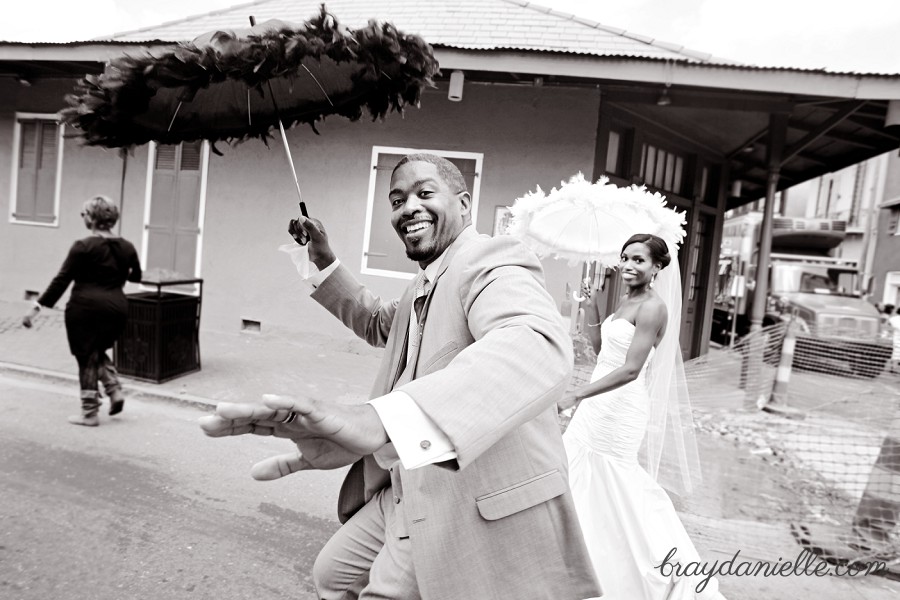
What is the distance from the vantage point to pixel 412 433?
41.2 inches

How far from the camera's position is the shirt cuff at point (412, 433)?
1.03 metres

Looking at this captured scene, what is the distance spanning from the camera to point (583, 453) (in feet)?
10.8

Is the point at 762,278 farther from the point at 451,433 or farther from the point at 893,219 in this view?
the point at 893,219

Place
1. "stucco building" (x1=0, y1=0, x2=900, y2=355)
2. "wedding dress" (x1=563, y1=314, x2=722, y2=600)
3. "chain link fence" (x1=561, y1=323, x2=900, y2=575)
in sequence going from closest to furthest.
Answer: "wedding dress" (x1=563, y1=314, x2=722, y2=600), "chain link fence" (x1=561, y1=323, x2=900, y2=575), "stucco building" (x1=0, y1=0, x2=900, y2=355)

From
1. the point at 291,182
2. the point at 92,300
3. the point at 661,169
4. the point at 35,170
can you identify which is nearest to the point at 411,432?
the point at 92,300

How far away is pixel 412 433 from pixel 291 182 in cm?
865

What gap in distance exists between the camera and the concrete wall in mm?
8125

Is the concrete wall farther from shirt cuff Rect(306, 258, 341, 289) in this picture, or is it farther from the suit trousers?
the suit trousers

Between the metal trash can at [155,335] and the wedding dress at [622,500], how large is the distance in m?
4.77

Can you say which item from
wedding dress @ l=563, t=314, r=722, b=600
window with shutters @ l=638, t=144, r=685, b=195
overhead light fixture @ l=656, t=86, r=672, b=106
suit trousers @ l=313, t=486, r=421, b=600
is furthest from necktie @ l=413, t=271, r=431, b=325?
window with shutters @ l=638, t=144, r=685, b=195

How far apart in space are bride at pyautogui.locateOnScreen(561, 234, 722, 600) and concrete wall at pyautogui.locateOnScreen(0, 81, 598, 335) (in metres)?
4.46

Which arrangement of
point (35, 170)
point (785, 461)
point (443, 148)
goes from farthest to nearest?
point (35, 170) < point (443, 148) < point (785, 461)

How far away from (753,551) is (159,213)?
9.53 m

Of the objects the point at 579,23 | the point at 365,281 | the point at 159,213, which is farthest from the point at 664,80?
the point at 159,213
